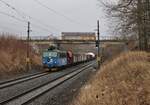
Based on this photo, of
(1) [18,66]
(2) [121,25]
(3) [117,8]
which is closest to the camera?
(3) [117,8]

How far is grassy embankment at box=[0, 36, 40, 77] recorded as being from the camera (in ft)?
146

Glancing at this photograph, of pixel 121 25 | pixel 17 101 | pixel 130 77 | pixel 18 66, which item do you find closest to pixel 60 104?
pixel 17 101

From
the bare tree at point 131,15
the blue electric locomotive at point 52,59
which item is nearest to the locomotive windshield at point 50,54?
the blue electric locomotive at point 52,59

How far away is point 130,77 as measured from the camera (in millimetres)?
15062

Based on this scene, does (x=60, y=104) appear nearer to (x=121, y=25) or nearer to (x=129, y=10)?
(x=129, y=10)

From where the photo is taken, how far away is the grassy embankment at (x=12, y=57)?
146ft

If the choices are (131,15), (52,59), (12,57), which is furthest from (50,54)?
(131,15)

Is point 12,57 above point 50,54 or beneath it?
beneath

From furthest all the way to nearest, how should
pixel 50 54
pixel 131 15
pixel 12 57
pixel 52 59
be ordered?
pixel 50 54 < pixel 12 57 < pixel 52 59 < pixel 131 15

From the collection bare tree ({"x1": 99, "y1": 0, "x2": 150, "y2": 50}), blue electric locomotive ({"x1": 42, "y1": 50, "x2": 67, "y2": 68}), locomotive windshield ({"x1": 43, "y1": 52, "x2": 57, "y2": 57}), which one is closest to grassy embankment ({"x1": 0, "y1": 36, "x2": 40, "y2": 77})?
blue electric locomotive ({"x1": 42, "y1": 50, "x2": 67, "y2": 68})

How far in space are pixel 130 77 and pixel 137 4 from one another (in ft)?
31.6

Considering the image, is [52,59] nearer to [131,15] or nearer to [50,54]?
[50,54]

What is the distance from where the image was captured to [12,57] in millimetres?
49719

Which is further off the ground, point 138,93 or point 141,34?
point 141,34
